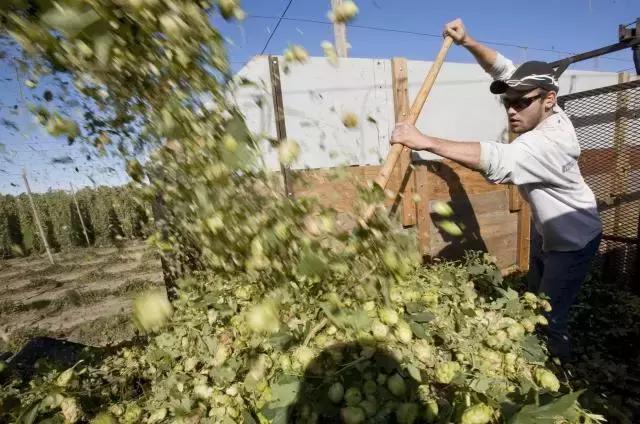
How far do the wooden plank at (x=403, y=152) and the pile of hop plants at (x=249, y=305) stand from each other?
6.05 ft

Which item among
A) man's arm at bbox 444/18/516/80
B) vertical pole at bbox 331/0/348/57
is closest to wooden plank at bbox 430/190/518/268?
man's arm at bbox 444/18/516/80

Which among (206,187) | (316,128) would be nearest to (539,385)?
(206,187)

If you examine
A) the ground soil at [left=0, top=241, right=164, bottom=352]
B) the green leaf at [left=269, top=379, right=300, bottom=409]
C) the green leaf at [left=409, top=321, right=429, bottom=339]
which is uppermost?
the green leaf at [left=409, top=321, right=429, bottom=339]

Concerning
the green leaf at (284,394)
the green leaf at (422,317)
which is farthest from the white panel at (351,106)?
the green leaf at (284,394)

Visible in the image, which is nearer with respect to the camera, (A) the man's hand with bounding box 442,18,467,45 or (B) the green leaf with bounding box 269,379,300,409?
(B) the green leaf with bounding box 269,379,300,409

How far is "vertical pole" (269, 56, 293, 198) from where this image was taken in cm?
309

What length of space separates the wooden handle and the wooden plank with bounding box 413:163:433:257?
51.7 inches

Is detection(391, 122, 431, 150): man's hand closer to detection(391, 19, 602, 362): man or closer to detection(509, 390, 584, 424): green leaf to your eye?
Answer: detection(391, 19, 602, 362): man

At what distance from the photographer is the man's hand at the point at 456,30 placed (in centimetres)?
288

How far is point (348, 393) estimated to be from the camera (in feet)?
4.45

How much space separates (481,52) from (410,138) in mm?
1594

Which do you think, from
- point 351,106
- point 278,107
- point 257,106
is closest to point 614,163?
point 351,106

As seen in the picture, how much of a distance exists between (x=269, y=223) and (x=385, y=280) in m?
0.62

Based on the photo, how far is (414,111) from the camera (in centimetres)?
244
